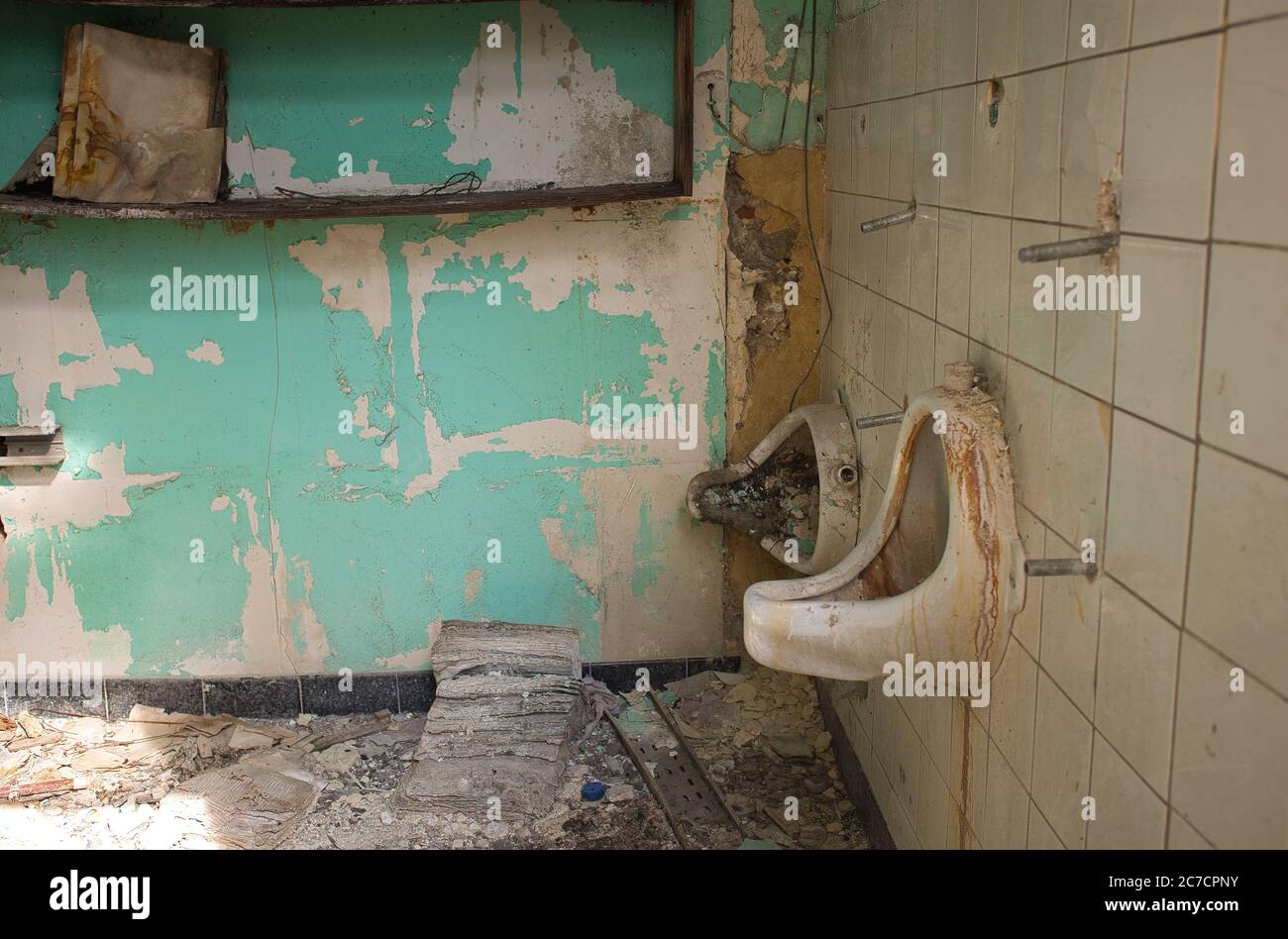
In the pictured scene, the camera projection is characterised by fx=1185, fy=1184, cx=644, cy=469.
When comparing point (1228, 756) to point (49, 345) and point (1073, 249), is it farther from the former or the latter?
point (49, 345)

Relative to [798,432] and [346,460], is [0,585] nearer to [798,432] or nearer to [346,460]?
[346,460]

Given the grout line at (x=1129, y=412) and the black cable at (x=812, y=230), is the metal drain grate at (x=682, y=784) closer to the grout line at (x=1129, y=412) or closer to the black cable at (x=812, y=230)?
the black cable at (x=812, y=230)

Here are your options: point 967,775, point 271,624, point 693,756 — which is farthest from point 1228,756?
point 271,624

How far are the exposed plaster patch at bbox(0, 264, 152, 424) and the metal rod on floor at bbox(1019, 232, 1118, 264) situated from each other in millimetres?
2980

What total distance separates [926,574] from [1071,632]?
2.01 ft

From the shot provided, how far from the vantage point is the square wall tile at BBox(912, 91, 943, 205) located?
2416mm

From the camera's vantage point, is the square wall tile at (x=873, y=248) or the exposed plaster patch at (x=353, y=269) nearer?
the square wall tile at (x=873, y=248)

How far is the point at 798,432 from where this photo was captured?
12.2 feet

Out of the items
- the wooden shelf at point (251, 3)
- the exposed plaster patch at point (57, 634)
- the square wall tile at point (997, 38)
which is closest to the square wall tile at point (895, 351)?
the square wall tile at point (997, 38)

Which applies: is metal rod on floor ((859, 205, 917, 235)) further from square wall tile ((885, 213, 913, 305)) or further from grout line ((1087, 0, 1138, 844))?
grout line ((1087, 0, 1138, 844))

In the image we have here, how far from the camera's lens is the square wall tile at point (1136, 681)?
4.75ft

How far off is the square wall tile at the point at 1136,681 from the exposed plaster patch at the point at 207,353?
2.93 metres

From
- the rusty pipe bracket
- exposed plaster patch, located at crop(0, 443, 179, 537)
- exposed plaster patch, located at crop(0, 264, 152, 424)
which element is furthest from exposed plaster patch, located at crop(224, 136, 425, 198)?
the rusty pipe bracket
